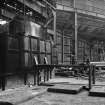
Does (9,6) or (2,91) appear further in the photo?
(9,6)

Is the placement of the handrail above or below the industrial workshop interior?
above

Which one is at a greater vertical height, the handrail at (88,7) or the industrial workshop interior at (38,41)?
the handrail at (88,7)

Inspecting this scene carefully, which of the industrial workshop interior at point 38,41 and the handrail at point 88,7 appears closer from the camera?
the industrial workshop interior at point 38,41

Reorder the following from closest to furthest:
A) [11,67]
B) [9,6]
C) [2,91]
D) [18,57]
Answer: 1. [2,91]
2. [11,67]
3. [18,57]
4. [9,6]

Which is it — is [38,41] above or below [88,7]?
below

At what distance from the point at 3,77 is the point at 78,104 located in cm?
283

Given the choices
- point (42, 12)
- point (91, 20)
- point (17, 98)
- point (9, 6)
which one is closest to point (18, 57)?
point (17, 98)

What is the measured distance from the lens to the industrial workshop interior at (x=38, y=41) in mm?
6758

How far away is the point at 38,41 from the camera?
8.73 m

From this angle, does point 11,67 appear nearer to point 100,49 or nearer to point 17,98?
point 17,98

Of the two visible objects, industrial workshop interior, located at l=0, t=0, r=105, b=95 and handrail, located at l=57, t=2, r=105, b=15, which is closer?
industrial workshop interior, located at l=0, t=0, r=105, b=95

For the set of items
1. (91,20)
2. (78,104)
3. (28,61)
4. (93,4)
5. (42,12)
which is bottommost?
(78,104)

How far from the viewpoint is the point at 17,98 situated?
202 inches

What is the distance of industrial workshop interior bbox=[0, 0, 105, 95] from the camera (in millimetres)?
6758
